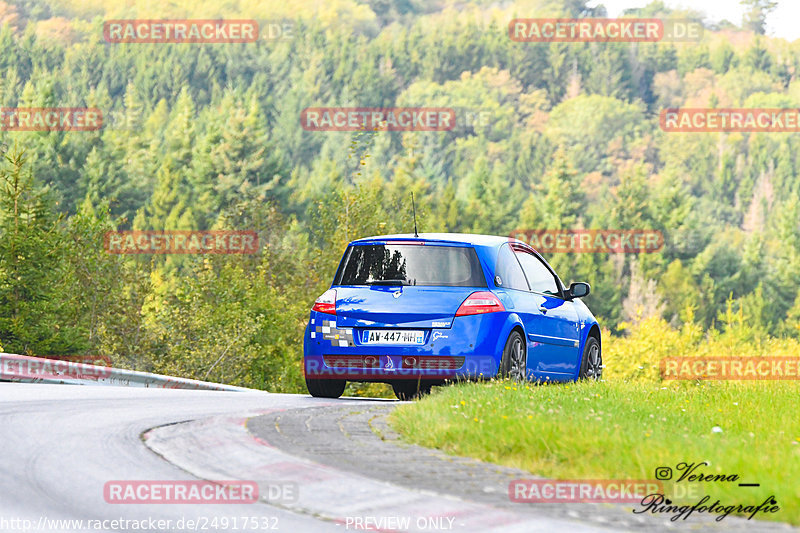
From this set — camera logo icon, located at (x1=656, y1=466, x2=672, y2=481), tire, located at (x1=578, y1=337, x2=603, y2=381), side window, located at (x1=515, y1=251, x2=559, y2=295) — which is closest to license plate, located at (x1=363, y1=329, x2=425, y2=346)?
side window, located at (x1=515, y1=251, x2=559, y2=295)

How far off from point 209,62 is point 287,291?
111938mm

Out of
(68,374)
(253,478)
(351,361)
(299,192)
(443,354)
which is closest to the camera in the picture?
(253,478)

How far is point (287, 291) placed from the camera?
67500 mm

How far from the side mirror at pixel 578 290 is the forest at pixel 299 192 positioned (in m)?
40.5

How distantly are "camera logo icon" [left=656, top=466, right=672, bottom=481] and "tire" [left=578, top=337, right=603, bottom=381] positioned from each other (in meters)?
8.03

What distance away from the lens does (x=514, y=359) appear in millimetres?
12602

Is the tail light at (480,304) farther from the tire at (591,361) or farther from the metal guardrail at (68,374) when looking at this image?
the metal guardrail at (68,374)

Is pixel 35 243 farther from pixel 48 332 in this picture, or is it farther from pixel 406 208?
pixel 406 208

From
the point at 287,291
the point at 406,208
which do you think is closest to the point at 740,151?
the point at 406,208

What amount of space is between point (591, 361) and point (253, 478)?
902 cm

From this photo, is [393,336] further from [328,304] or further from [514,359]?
[514,359]

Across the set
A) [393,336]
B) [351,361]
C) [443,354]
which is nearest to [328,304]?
[351,361]

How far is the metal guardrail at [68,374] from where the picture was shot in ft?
52.9

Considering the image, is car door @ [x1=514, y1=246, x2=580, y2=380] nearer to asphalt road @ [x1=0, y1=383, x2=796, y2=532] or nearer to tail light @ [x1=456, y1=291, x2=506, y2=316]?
tail light @ [x1=456, y1=291, x2=506, y2=316]
